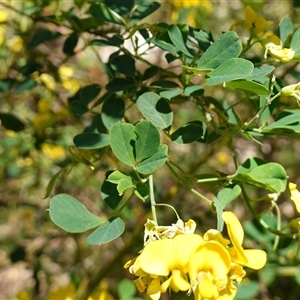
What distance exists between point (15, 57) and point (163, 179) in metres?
0.88

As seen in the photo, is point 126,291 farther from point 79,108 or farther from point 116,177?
point 116,177

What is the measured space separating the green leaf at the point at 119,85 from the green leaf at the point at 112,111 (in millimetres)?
18

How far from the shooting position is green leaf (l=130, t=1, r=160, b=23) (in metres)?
1.01

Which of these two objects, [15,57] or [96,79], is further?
[96,79]

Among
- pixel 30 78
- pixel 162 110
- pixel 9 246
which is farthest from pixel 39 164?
pixel 162 110

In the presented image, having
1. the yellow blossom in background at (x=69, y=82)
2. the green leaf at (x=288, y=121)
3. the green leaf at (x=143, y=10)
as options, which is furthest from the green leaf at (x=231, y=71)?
the yellow blossom in background at (x=69, y=82)

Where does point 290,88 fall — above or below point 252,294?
above

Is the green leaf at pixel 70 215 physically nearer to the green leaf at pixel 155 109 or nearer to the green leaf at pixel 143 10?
the green leaf at pixel 155 109

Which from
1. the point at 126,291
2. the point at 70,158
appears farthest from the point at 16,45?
the point at 126,291

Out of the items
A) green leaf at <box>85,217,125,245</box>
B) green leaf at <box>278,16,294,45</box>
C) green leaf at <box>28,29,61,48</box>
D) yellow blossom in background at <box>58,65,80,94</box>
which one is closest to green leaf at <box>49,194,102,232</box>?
green leaf at <box>85,217,125,245</box>

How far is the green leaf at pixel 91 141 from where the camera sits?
0.83 m

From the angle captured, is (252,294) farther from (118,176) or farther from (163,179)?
(163,179)

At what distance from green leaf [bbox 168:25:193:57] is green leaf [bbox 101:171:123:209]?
0.74 feet

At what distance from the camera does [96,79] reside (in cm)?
232
